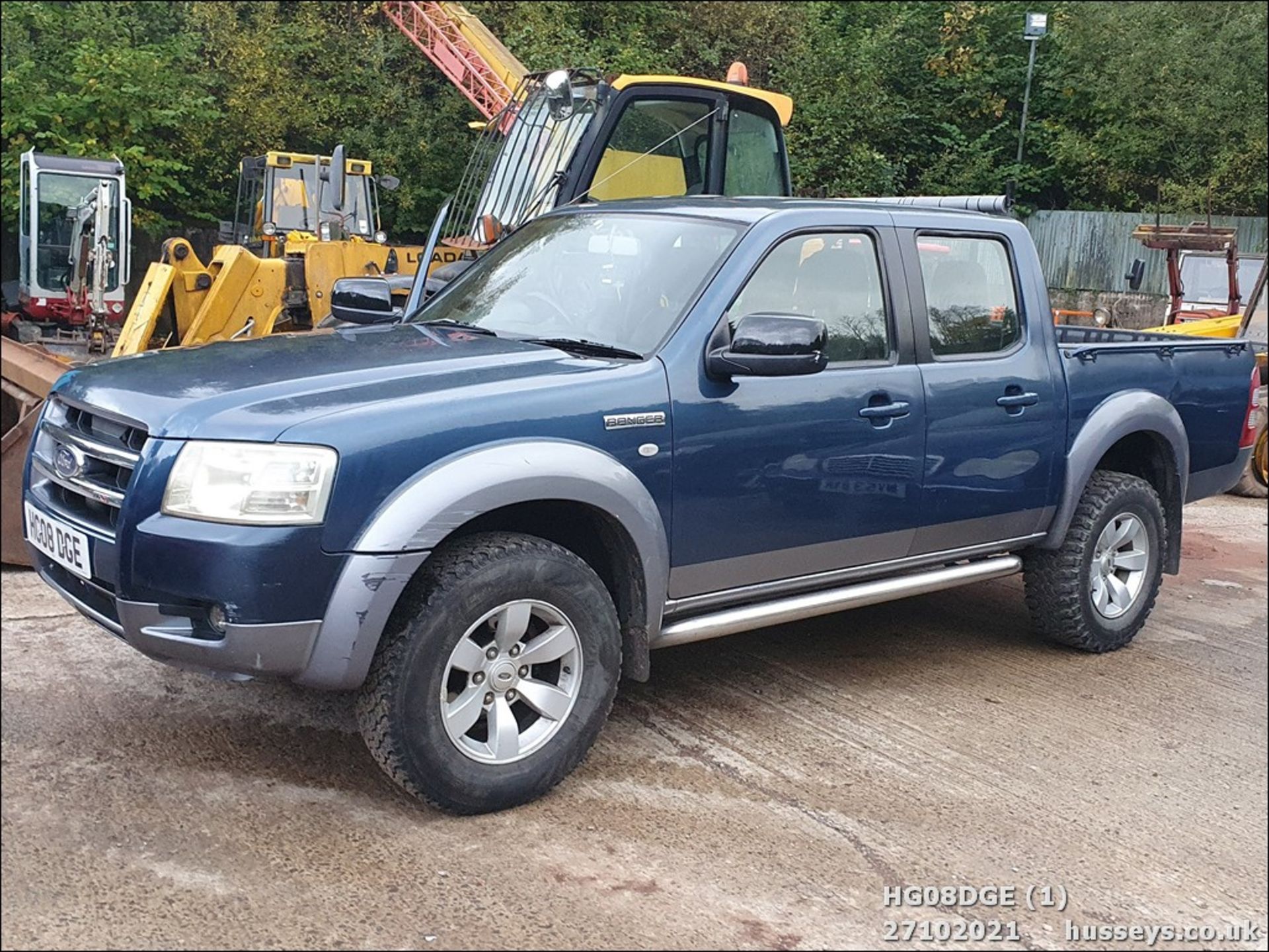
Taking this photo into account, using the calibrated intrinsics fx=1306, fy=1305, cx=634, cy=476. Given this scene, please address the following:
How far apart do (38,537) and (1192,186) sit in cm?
2166

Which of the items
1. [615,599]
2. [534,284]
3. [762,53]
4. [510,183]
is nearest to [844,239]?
[534,284]

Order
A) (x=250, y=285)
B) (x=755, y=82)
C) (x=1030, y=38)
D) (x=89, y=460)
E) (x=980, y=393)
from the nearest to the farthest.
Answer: (x=89, y=460) < (x=980, y=393) < (x=250, y=285) < (x=1030, y=38) < (x=755, y=82)

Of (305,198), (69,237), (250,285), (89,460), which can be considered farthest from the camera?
(69,237)

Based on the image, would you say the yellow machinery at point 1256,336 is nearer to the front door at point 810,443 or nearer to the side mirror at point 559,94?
the side mirror at point 559,94

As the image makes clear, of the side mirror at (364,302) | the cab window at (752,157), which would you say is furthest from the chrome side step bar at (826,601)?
the cab window at (752,157)

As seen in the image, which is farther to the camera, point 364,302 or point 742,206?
point 364,302

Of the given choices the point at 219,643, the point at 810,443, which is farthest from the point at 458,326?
the point at 219,643

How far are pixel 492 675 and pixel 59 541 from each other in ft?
4.51

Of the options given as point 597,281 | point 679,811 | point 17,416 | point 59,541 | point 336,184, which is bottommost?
point 679,811

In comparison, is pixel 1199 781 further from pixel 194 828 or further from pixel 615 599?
pixel 194 828

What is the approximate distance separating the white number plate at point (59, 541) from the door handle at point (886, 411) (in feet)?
8.70

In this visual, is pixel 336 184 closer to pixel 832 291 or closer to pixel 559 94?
pixel 559 94

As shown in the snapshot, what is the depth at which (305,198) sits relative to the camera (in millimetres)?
16219

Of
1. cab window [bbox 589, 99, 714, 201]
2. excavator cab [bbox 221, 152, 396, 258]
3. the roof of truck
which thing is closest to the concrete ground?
the roof of truck
